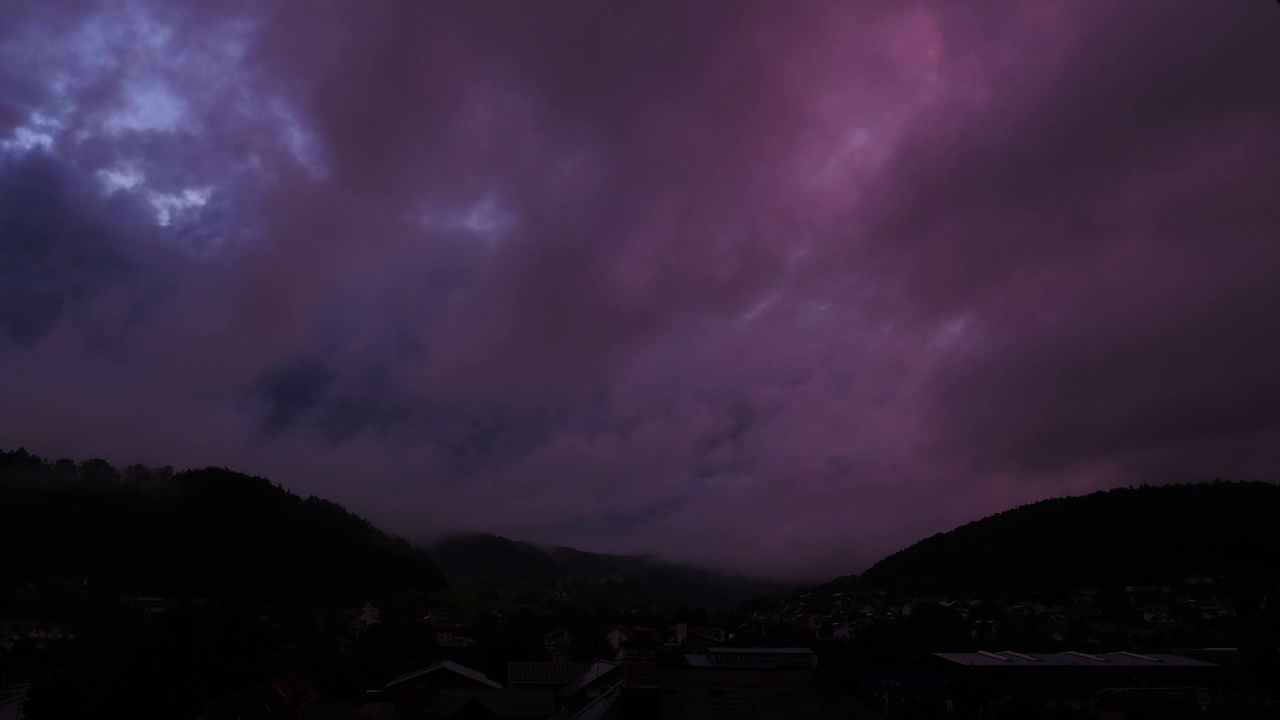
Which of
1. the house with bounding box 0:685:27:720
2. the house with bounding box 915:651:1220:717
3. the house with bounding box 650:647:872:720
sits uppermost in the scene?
the house with bounding box 650:647:872:720

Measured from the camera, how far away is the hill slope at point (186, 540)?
13638 cm

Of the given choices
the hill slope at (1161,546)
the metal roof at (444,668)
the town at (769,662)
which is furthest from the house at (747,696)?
the hill slope at (1161,546)

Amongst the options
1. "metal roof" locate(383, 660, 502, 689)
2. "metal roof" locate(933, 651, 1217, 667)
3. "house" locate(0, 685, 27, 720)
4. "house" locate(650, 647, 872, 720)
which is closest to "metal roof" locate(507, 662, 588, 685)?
"metal roof" locate(383, 660, 502, 689)

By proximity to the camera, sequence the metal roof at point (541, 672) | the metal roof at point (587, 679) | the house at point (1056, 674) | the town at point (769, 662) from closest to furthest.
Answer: the town at point (769, 662) < the metal roof at point (587, 679) < the metal roof at point (541, 672) < the house at point (1056, 674)

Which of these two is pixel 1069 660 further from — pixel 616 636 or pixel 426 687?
pixel 426 687

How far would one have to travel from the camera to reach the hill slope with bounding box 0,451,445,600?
447 ft

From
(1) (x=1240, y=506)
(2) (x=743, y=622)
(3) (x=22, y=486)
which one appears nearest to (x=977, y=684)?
(2) (x=743, y=622)

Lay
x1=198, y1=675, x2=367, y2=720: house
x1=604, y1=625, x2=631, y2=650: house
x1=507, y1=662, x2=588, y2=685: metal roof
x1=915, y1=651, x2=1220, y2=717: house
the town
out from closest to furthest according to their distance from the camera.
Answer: the town, x1=198, y1=675, x2=367, y2=720: house, x1=507, y1=662, x2=588, y2=685: metal roof, x1=915, y1=651, x2=1220, y2=717: house, x1=604, y1=625, x2=631, y2=650: house

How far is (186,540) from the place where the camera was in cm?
14912

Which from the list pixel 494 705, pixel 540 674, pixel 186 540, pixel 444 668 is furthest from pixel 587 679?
pixel 186 540

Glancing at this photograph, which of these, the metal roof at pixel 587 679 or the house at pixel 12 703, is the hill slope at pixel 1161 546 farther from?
the house at pixel 12 703

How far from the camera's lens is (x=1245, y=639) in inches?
3868

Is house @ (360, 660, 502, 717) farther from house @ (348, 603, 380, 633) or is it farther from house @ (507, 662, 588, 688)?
house @ (348, 603, 380, 633)

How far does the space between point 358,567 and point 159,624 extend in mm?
113758
